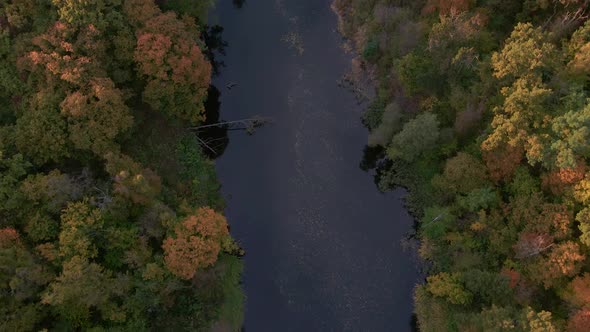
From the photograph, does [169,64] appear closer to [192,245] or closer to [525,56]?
[192,245]

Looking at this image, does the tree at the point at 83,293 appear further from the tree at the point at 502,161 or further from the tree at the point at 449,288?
the tree at the point at 502,161

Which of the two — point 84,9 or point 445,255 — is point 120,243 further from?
point 445,255

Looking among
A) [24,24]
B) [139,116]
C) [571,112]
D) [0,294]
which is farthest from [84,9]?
[571,112]

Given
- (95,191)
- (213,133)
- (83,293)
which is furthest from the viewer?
(213,133)

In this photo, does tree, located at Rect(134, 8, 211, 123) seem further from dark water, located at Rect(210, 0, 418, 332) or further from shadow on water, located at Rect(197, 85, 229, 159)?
dark water, located at Rect(210, 0, 418, 332)

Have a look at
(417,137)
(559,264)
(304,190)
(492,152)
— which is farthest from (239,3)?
(559,264)

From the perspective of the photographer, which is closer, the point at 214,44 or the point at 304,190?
the point at 304,190
